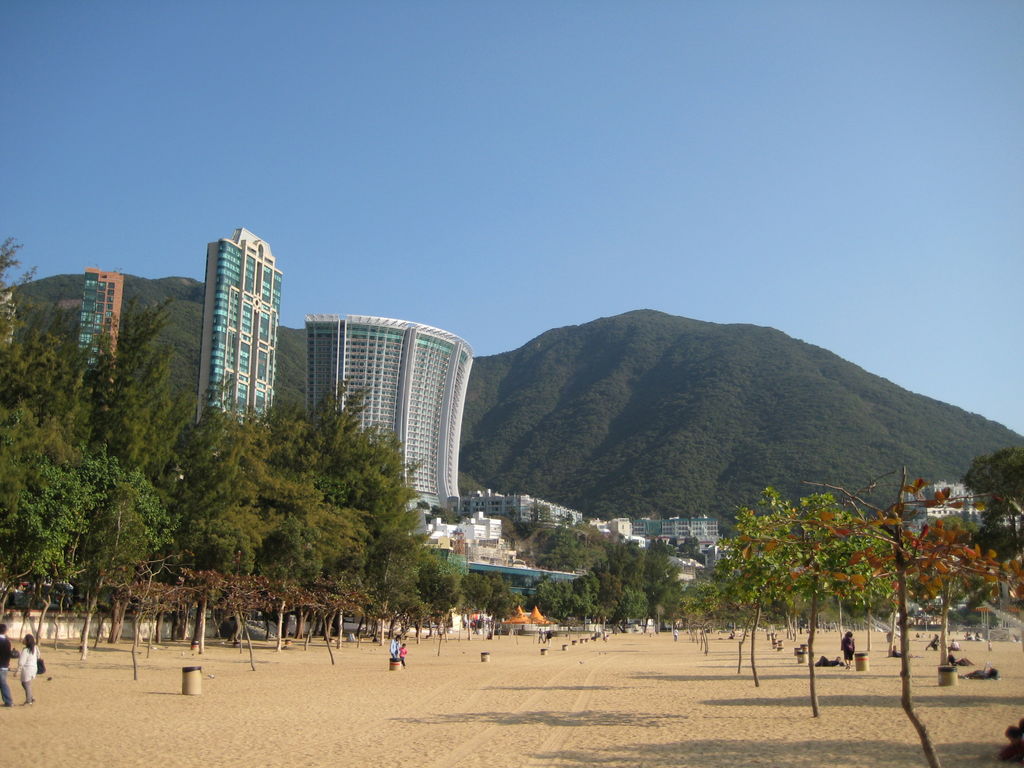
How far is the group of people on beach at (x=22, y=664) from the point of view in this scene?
1438 cm

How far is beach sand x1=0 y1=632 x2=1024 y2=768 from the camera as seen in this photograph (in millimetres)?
11469

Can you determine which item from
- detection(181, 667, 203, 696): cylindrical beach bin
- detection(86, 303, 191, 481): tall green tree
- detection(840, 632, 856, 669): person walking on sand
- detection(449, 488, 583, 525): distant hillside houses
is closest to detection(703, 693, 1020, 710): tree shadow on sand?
detection(840, 632, 856, 669): person walking on sand

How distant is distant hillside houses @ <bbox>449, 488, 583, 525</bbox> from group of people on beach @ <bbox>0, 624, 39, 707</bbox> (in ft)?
513

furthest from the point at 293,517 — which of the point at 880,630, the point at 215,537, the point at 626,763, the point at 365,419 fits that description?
the point at 365,419

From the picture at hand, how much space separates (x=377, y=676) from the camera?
26.2m

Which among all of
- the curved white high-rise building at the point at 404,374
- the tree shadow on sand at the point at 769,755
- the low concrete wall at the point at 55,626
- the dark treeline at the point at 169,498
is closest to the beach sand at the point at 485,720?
the tree shadow on sand at the point at 769,755

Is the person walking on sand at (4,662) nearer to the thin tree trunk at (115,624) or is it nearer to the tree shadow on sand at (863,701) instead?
the tree shadow on sand at (863,701)

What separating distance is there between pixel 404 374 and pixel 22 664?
153 meters

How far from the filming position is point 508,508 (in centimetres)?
18812

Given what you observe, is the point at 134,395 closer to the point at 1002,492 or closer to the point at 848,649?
the point at 848,649

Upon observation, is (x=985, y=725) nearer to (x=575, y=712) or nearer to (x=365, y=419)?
(x=575, y=712)

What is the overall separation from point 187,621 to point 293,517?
358 inches

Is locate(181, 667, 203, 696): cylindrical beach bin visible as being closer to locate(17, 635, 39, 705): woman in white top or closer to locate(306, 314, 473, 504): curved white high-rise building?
locate(17, 635, 39, 705): woman in white top

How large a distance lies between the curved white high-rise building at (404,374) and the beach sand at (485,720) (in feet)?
460
